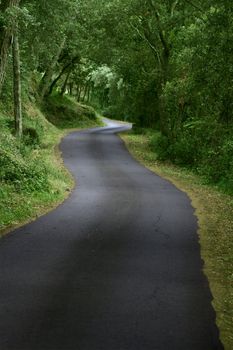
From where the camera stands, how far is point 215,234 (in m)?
13.8

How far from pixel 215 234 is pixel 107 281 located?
5260 millimetres

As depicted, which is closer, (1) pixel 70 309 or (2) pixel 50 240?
(1) pixel 70 309

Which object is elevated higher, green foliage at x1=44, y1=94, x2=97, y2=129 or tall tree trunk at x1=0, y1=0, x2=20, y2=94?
tall tree trunk at x1=0, y1=0, x2=20, y2=94

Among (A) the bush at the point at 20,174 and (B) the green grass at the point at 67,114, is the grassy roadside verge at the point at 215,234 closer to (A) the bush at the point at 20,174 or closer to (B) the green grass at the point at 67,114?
(A) the bush at the point at 20,174

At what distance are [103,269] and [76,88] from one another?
255 ft

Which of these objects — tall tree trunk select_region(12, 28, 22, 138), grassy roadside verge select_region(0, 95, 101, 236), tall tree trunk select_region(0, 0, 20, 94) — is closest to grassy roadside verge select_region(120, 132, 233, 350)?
grassy roadside verge select_region(0, 95, 101, 236)

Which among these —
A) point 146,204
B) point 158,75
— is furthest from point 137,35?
point 146,204

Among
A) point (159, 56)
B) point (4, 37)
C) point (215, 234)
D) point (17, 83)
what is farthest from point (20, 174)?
point (159, 56)

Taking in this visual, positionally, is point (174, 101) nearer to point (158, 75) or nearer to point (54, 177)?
point (158, 75)

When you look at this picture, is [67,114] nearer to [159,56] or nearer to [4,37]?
[159,56]

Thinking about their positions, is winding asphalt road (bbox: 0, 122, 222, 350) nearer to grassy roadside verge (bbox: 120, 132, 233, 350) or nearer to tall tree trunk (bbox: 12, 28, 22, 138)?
grassy roadside verge (bbox: 120, 132, 233, 350)

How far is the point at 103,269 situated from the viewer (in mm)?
10133

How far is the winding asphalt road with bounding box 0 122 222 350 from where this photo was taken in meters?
6.96

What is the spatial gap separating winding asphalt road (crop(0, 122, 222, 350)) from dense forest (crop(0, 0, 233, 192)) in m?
6.36
